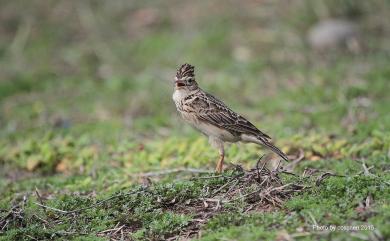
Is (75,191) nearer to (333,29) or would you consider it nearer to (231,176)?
(231,176)

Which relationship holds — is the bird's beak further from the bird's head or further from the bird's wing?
the bird's wing

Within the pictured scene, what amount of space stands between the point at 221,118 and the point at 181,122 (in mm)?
3795

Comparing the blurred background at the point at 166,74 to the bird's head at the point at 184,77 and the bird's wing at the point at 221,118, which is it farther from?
the bird's head at the point at 184,77

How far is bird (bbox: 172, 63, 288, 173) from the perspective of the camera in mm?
8773

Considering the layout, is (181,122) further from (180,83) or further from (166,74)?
(180,83)

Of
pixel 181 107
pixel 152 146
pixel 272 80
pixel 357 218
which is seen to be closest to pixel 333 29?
pixel 272 80

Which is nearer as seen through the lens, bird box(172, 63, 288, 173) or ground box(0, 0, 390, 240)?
ground box(0, 0, 390, 240)

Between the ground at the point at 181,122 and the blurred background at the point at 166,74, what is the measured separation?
4 centimetres

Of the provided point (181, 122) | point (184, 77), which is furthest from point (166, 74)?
point (184, 77)

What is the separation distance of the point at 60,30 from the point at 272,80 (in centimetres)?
664

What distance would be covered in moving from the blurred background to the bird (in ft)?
3.07

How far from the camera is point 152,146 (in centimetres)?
1068

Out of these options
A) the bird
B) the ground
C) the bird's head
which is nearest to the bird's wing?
the bird

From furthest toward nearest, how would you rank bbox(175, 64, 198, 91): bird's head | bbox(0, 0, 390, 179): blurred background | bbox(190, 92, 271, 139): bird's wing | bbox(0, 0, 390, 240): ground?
bbox(0, 0, 390, 179): blurred background < bbox(175, 64, 198, 91): bird's head < bbox(190, 92, 271, 139): bird's wing < bbox(0, 0, 390, 240): ground
